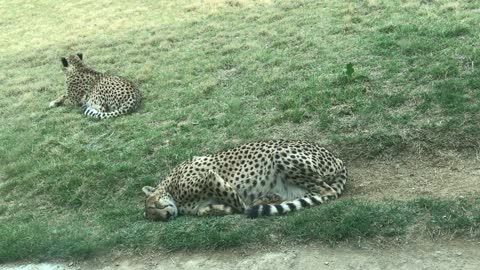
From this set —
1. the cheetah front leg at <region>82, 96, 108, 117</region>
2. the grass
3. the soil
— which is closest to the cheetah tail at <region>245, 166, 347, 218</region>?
the grass

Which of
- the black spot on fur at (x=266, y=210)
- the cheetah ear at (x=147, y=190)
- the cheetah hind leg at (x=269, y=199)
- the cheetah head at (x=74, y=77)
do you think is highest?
the cheetah head at (x=74, y=77)

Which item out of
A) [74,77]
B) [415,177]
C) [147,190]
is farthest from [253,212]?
[74,77]

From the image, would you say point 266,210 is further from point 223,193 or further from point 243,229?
point 223,193

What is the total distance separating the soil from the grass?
5.2 inches

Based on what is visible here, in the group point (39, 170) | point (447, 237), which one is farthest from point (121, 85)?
point (447, 237)

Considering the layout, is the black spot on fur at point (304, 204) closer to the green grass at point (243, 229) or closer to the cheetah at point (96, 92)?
the green grass at point (243, 229)

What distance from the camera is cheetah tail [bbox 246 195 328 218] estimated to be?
17.0 ft

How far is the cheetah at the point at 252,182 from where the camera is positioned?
562 centimetres

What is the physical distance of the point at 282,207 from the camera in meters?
5.23

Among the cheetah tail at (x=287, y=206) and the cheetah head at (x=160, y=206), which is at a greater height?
the cheetah tail at (x=287, y=206)

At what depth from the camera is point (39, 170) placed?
7.25 m

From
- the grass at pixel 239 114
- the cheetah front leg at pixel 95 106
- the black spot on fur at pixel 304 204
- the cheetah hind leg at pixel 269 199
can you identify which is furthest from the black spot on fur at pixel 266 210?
the cheetah front leg at pixel 95 106

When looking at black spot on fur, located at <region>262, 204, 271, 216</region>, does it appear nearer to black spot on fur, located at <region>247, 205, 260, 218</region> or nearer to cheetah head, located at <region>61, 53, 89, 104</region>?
black spot on fur, located at <region>247, 205, 260, 218</region>

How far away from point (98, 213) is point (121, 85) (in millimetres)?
3646
